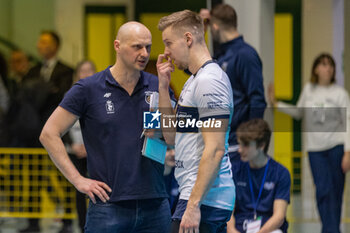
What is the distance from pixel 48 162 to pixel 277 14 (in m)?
2.63

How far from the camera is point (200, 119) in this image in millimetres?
2957

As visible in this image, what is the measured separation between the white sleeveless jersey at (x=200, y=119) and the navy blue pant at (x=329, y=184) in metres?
2.91

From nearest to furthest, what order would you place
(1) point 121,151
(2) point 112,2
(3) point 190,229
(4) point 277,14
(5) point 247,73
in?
1. (3) point 190,229
2. (1) point 121,151
3. (5) point 247,73
4. (4) point 277,14
5. (2) point 112,2

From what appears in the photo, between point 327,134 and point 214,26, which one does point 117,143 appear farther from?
point 327,134

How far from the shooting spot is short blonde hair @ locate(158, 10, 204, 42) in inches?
118

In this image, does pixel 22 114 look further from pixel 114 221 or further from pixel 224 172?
pixel 224 172

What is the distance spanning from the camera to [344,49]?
5.93 m

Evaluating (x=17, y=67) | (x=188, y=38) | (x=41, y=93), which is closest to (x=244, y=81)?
(x=188, y=38)

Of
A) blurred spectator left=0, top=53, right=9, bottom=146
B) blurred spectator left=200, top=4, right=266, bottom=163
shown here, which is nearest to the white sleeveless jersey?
blurred spectator left=200, top=4, right=266, bottom=163

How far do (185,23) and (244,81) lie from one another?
1.72 meters

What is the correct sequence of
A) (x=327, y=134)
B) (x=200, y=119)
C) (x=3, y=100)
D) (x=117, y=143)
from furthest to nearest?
1. (x=3, y=100)
2. (x=327, y=134)
3. (x=117, y=143)
4. (x=200, y=119)

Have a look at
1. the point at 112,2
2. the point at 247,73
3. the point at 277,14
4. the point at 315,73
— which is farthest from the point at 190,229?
the point at 112,2

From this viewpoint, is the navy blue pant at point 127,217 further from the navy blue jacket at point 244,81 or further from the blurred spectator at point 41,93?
the blurred spectator at point 41,93

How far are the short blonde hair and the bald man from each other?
354mm
